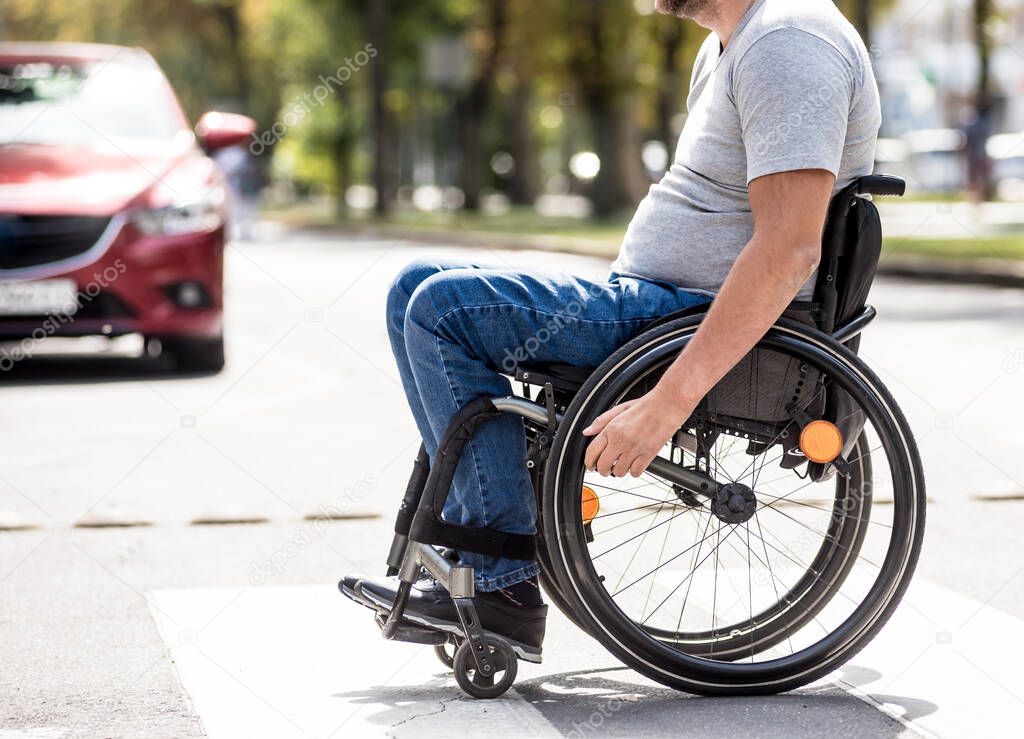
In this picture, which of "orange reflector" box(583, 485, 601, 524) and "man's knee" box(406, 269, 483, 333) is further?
"orange reflector" box(583, 485, 601, 524)

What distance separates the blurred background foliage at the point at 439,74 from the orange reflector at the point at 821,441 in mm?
14643

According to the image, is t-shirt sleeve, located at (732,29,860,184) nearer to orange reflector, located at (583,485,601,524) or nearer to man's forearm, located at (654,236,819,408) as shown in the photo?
A: man's forearm, located at (654,236,819,408)

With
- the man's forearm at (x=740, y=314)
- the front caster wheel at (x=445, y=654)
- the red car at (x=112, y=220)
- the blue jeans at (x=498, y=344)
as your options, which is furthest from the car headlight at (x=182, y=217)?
the man's forearm at (x=740, y=314)

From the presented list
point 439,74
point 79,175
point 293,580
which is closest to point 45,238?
point 79,175

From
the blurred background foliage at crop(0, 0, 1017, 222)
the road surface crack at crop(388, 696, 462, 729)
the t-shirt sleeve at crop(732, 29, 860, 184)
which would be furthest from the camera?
the blurred background foliage at crop(0, 0, 1017, 222)

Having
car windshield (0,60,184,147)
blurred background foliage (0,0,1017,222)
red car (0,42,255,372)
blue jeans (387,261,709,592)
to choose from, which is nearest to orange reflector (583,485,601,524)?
blue jeans (387,261,709,592)

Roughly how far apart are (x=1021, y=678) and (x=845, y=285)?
0.95 metres

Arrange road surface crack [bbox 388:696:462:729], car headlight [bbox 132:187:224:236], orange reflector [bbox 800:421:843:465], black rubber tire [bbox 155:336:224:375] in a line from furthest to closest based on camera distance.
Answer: black rubber tire [bbox 155:336:224:375] < car headlight [bbox 132:187:224:236] < orange reflector [bbox 800:421:843:465] < road surface crack [bbox 388:696:462:729]

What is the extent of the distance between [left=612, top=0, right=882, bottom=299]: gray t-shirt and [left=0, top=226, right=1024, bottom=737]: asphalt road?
0.90 metres

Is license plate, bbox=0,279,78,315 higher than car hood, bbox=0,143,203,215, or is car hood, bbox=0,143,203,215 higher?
car hood, bbox=0,143,203,215

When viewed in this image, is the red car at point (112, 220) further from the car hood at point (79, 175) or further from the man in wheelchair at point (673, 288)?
the man in wheelchair at point (673, 288)

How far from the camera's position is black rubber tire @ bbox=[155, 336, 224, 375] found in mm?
9844

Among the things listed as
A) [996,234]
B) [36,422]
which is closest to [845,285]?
[36,422]

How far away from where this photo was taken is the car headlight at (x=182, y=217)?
9.37 m
